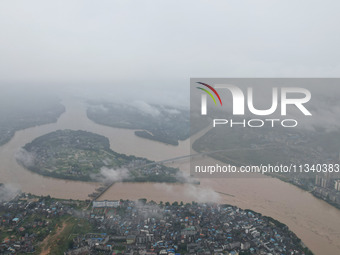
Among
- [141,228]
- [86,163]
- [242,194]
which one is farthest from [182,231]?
[86,163]

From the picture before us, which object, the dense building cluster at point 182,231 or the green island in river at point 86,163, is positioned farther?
the green island in river at point 86,163

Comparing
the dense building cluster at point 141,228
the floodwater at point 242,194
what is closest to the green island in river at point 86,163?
the floodwater at point 242,194

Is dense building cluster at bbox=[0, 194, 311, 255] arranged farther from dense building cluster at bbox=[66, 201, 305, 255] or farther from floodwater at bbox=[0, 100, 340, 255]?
floodwater at bbox=[0, 100, 340, 255]

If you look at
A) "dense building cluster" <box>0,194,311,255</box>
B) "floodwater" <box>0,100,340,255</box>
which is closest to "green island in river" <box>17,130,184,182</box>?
"floodwater" <box>0,100,340,255</box>

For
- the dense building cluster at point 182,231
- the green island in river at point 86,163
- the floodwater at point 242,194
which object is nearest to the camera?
the dense building cluster at point 182,231

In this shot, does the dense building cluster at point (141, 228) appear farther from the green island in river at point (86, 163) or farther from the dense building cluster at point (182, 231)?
the green island in river at point (86, 163)

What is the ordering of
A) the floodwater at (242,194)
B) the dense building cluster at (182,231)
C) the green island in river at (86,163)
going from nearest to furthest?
the dense building cluster at (182,231)
the floodwater at (242,194)
the green island in river at (86,163)

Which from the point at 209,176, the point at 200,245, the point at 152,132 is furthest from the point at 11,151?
the point at 200,245

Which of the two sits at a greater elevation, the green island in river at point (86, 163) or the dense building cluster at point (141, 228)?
the green island in river at point (86, 163)
